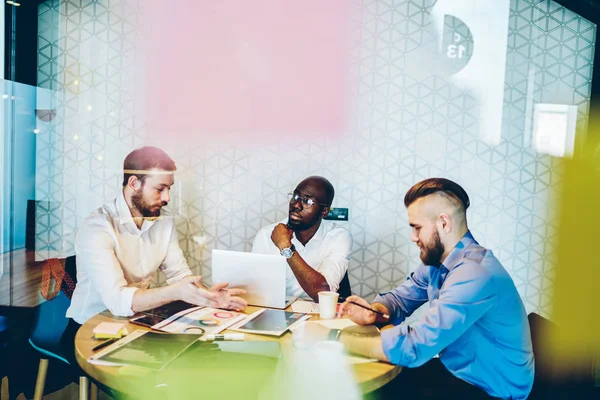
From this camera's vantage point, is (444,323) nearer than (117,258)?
Yes

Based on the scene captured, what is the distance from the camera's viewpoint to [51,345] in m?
2.06

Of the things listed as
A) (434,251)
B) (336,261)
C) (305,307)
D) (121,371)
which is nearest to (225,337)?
(121,371)

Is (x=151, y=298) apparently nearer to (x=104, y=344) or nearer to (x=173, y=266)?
(x=104, y=344)

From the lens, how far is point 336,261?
241 centimetres

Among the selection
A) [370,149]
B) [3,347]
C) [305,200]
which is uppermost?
[370,149]

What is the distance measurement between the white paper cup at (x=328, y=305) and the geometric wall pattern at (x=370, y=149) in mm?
1214

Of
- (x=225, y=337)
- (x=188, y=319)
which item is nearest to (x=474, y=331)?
(x=225, y=337)

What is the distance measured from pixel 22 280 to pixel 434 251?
265 centimetres

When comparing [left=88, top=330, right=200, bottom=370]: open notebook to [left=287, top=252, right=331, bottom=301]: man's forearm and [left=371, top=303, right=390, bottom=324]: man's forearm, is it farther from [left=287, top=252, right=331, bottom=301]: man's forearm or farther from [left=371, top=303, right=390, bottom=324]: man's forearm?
[left=287, top=252, right=331, bottom=301]: man's forearm

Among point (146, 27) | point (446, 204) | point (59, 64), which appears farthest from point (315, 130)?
point (59, 64)

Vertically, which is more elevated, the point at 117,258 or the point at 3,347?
the point at 117,258

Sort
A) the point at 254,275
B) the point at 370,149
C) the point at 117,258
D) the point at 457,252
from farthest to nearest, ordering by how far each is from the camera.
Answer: the point at 370,149 < the point at 117,258 < the point at 254,275 < the point at 457,252

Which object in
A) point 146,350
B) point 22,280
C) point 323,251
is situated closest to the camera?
point 146,350

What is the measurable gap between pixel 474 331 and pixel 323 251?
1.13 m
